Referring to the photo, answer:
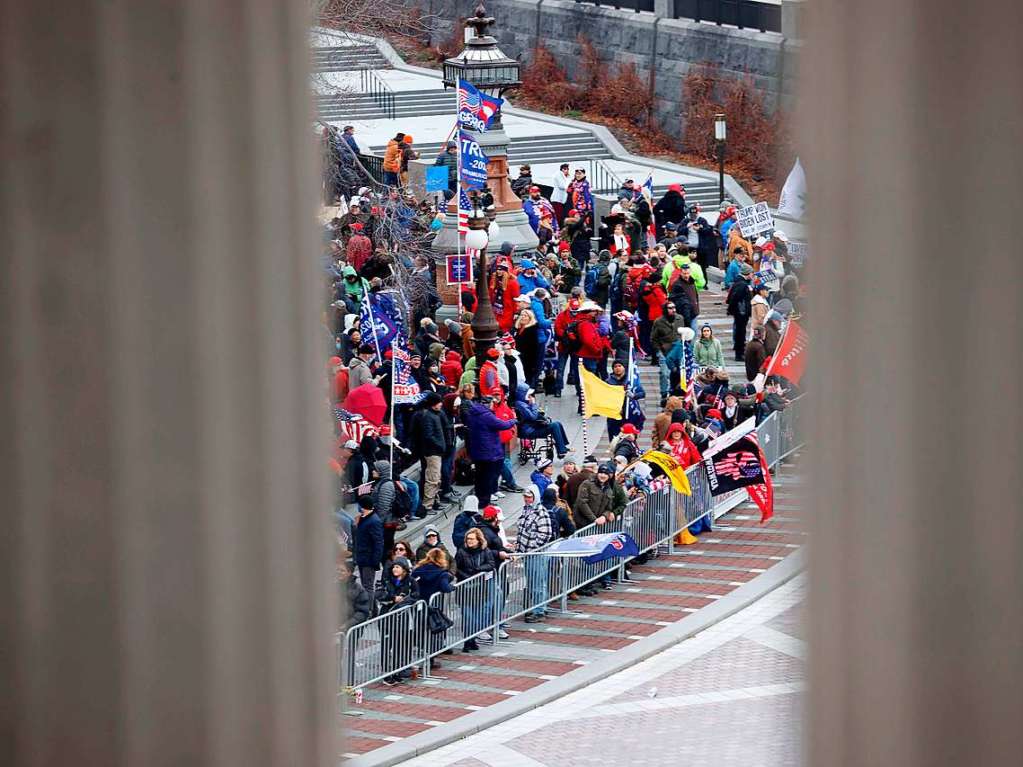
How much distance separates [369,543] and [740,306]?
34.8ft

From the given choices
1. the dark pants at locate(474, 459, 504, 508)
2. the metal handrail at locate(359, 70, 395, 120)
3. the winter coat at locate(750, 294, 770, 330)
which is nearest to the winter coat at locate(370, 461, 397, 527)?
the dark pants at locate(474, 459, 504, 508)

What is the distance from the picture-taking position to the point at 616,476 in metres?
16.7

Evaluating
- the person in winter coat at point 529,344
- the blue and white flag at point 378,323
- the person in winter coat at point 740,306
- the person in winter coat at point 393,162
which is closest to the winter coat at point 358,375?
the blue and white flag at point 378,323

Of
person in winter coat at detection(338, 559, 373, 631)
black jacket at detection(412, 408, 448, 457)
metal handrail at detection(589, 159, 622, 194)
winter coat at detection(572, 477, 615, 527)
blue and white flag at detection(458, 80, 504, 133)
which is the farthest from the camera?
metal handrail at detection(589, 159, 622, 194)

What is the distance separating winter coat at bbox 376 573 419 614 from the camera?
46.6 ft

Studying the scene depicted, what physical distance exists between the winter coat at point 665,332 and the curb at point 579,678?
4.63 metres

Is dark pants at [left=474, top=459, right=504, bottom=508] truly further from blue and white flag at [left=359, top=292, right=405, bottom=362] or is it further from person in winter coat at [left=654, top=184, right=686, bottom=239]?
person in winter coat at [left=654, top=184, right=686, bottom=239]

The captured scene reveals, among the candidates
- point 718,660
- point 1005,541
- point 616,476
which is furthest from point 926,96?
point 616,476

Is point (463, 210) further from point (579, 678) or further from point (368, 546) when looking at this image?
point (579, 678)

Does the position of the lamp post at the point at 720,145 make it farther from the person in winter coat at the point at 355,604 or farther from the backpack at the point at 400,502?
the person in winter coat at the point at 355,604

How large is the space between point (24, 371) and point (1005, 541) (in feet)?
4.51

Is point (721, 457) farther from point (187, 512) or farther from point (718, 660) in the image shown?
point (187, 512)

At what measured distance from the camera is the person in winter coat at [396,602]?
14.2 m

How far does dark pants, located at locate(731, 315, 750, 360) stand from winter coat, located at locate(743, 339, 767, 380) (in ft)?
11.4
